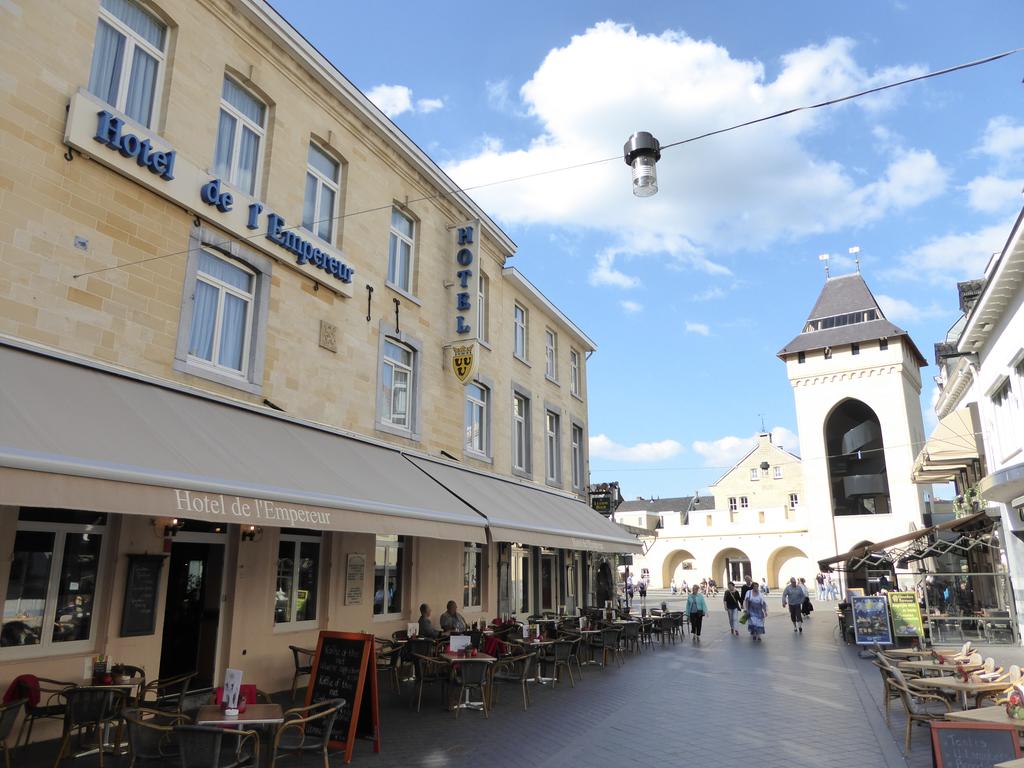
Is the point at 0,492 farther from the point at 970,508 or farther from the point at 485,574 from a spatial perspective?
the point at 970,508

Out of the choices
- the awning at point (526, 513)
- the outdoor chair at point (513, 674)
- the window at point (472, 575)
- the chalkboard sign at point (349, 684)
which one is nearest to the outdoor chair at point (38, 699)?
the chalkboard sign at point (349, 684)

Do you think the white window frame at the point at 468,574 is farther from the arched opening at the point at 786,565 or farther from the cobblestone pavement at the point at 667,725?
the arched opening at the point at 786,565

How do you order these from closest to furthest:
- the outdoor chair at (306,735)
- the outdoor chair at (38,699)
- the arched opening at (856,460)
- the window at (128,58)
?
the outdoor chair at (306,735)
the outdoor chair at (38,699)
the window at (128,58)
the arched opening at (856,460)

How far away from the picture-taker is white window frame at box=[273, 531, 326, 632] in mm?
10352

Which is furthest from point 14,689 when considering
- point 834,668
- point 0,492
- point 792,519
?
point 792,519

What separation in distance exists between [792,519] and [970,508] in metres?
25.9

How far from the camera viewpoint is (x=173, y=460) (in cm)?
668

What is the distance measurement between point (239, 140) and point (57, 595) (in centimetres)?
663

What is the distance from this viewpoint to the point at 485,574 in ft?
53.7

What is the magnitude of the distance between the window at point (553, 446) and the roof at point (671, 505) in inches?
2033

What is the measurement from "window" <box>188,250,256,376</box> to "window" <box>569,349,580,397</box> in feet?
47.4

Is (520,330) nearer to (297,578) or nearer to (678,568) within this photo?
(297,578)

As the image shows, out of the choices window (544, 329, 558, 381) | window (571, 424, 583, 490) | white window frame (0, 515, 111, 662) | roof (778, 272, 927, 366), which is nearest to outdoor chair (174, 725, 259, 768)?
white window frame (0, 515, 111, 662)

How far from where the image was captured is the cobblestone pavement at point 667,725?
702cm
